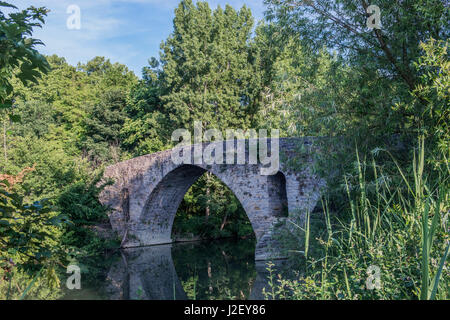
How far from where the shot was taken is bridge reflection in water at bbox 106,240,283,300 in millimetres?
7539

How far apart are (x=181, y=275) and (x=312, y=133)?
16.8 feet

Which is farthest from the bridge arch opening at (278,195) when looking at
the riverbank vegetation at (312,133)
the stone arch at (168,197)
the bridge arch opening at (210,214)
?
the bridge arch opening at (210,214)

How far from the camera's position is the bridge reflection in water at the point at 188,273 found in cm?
754

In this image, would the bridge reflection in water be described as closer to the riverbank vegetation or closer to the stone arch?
the riverbank vegetation

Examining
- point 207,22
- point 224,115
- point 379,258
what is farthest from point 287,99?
point 207,22

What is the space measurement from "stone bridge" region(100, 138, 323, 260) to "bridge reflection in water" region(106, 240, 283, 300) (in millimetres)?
792

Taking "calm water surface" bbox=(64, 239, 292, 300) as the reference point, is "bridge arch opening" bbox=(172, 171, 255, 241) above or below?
above

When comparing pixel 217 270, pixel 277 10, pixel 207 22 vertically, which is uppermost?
pixel 207 22

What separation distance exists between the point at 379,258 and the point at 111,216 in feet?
45.4

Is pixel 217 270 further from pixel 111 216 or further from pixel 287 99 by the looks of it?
pixel 111 216

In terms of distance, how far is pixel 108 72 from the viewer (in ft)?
89.8

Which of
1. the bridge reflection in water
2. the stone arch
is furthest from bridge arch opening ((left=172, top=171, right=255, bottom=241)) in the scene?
the bridge reflection in water

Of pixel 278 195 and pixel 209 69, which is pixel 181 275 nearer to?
pixel 278 195
